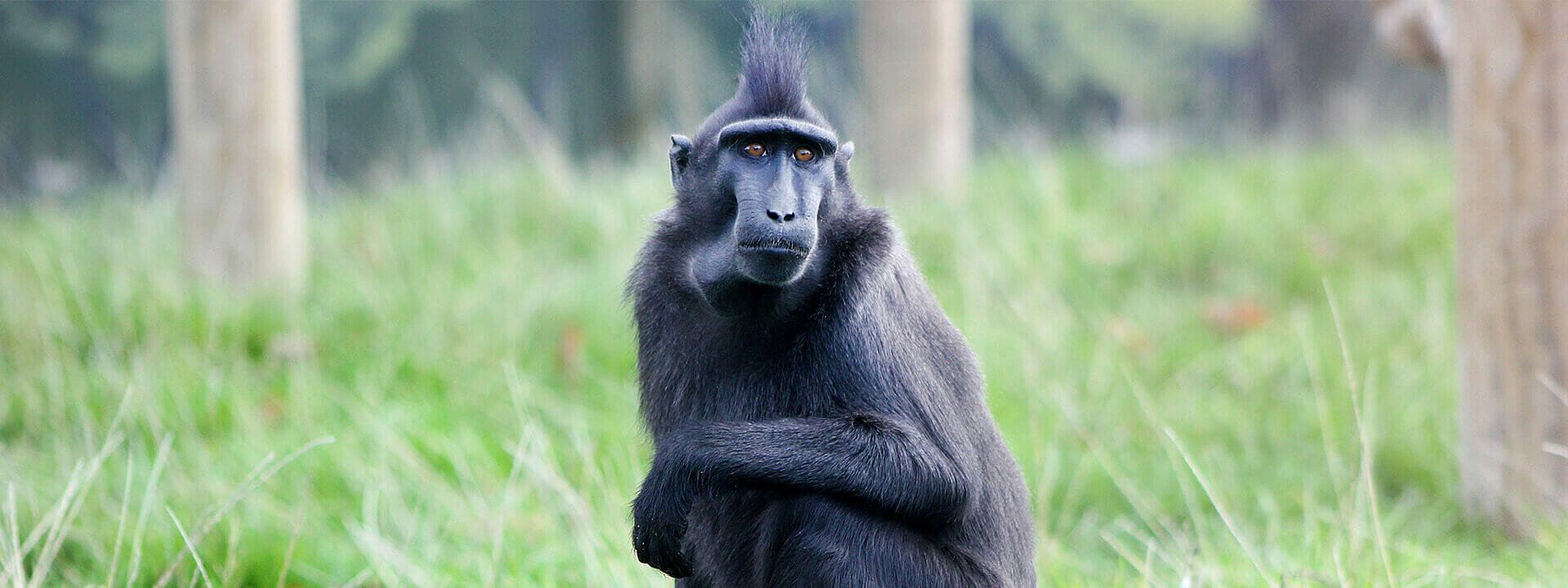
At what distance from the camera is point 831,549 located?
2.33m

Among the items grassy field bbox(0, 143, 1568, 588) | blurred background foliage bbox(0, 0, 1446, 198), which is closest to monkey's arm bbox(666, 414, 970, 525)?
grassy field bbox(0, 143, 1568, 588)

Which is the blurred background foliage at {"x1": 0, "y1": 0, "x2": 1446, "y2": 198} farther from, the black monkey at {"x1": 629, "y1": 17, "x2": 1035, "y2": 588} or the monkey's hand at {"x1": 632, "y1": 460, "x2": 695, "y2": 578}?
the monkey's hand at {"x1": 632, "y1": 460, "x2": 695, "y2": 578}

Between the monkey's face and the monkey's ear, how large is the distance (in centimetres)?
8

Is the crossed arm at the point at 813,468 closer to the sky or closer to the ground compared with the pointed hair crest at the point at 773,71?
closer to the ground

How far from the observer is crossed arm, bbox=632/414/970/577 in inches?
90.4

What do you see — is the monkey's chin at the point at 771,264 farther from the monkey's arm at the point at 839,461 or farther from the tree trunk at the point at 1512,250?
the tree trunk at the point at 1512,250

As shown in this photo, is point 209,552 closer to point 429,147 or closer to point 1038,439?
point 1038,439

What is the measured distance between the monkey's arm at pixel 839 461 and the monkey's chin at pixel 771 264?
0.84 ft

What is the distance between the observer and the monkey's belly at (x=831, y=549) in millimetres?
2328

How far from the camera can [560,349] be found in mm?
4883

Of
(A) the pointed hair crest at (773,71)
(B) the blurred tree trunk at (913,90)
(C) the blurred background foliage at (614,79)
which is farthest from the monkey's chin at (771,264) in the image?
(C) the blurred background foliage at (614,79)

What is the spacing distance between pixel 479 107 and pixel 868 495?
19.0 feet

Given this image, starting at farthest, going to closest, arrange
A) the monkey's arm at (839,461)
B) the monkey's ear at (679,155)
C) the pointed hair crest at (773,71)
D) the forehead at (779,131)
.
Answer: the monkey's ear at (679,155)
the pointed hair crest at (773,71)
the forehead at (779,131)
the monkey's arm at (839,461)

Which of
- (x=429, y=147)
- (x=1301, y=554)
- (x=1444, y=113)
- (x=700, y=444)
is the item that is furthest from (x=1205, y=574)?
(x=1444, y=113)
